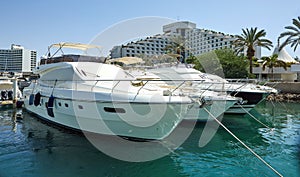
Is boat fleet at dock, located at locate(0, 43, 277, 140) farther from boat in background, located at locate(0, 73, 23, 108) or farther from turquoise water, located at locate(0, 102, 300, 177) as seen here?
boat in background, located at locate(0, 73, 23, 108)

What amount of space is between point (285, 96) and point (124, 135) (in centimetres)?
2474

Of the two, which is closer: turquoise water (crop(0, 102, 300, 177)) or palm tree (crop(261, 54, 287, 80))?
turquoise water (crop(0, 102, 300, 177))

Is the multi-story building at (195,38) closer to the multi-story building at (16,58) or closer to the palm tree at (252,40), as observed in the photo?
the multi-story building at (16,58)

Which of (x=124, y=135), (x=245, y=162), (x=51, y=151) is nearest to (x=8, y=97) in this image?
(x=51, y=151)

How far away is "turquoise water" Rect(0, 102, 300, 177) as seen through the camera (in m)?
5.59

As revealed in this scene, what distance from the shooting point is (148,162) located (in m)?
6.13

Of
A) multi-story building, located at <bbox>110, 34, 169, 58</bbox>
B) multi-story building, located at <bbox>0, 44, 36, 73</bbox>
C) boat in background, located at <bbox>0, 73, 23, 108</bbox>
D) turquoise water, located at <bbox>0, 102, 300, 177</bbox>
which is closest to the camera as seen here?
turquoise water, located at <bbox>0, 102, 300, 177</bbox>

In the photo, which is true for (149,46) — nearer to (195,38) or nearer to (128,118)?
(195,38)

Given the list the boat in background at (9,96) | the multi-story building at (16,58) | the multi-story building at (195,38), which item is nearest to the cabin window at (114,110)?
the boat in background at (9,96)

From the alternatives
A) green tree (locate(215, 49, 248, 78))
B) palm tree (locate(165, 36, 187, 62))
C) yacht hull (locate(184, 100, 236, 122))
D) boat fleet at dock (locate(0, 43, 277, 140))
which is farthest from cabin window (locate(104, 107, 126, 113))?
green tree (locate(215, 49, 248, 78))

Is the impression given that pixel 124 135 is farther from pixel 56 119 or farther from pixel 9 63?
A: pixel 9 63

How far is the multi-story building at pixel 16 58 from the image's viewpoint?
5846cm

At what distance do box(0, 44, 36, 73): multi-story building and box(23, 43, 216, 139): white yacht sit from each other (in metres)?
56.5

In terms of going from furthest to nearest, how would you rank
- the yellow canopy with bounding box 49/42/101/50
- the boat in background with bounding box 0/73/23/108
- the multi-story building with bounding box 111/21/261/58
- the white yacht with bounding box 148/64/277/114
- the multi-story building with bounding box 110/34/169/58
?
the multi-story building with bounding box 110/34/169/58
the multi-story building with bounding box 111/21/261/58
the boat in background with bounding box 0/73/23/108
the white yacht with bounding box 148/64/277/114
the yellow canopy with bounding box 49/42/101/50
